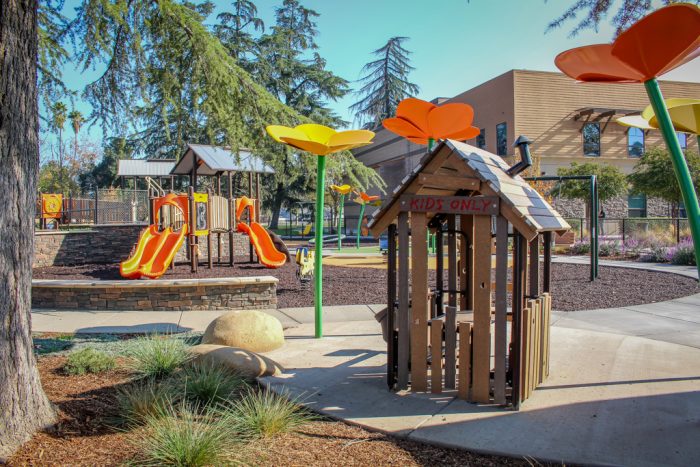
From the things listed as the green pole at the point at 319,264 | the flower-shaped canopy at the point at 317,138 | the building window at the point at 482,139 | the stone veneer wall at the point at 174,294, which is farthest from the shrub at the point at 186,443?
the building window at the point at 482,139

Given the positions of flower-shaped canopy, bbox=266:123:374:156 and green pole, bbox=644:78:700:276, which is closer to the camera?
green pole, bbox=644:78:700:276

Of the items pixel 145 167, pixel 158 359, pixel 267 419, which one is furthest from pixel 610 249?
pixel 145 167

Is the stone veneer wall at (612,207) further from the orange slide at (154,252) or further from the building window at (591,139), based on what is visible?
the orange slide at (154,252)

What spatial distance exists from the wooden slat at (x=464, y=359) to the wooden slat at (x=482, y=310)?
0.06 metres

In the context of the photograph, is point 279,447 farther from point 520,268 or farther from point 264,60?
point 264,60

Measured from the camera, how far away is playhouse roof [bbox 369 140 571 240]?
3967 mm

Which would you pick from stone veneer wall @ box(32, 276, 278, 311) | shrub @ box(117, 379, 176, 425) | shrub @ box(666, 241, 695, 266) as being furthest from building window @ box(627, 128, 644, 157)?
shrub @ box(117, 379, 176, 425)

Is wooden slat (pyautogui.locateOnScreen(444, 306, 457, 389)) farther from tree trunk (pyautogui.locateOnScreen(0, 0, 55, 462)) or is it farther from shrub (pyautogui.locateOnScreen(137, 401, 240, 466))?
tree trunk (pyautogui.locateOnScreen(0, 0, 55, 462))

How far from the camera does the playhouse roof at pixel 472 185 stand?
3967 millimetres

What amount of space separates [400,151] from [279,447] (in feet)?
127

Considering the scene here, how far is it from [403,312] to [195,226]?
1021 centimetres

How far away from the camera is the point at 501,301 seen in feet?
13.4

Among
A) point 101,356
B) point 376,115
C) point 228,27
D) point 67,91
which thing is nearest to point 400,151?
point 376,115

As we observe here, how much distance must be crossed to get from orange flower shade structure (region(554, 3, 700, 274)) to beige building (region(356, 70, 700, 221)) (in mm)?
28184
